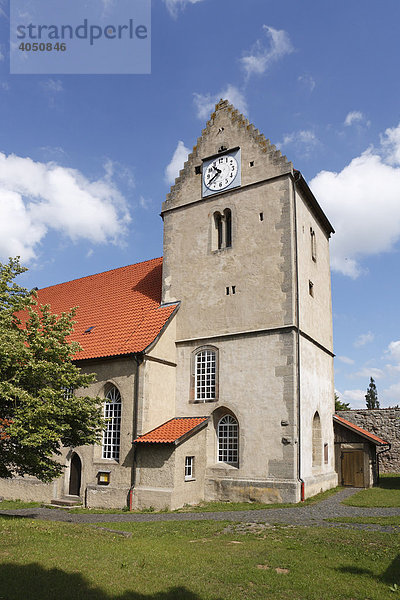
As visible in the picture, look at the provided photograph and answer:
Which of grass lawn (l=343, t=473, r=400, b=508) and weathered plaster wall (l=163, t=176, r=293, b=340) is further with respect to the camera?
weathered plaster wall (l=163, t=176, r=293, b=340)

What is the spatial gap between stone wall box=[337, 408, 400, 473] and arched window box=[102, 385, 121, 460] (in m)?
16.7

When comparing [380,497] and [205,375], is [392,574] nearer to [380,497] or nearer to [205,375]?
[380,497]

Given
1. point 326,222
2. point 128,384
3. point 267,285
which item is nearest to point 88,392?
point 128,384

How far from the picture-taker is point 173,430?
1989 centimetres

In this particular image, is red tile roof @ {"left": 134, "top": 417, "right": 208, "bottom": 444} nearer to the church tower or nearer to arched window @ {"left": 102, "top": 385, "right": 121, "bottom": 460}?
the church tower

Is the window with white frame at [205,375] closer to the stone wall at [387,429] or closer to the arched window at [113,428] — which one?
the arched window at [113,428]

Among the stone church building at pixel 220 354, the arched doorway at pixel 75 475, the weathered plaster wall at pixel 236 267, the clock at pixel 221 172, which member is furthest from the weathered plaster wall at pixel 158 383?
the clock at pixel 221 172

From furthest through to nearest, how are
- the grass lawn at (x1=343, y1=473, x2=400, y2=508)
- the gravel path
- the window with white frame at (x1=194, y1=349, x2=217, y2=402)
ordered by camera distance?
the window with white frame at (x1=194, y1=349, x2=217, y2=402), the grass lawn at (x1=343, y1=473, x2=400, y2=508), the gravel path

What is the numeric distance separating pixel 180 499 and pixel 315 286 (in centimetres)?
1184

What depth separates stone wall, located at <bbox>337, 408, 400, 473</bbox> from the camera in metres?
29.4

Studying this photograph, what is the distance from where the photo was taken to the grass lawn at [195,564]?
25.8 ft

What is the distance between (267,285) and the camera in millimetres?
21109

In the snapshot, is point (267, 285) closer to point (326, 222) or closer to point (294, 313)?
point (294, 313)

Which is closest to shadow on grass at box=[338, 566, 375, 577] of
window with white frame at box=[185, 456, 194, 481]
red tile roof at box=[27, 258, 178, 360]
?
window with white frame at box=[185, 456, 194, 481]
